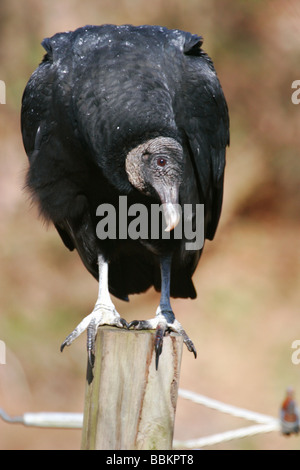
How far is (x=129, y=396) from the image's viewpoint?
2418 mm

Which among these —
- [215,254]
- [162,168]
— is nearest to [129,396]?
[162,168]

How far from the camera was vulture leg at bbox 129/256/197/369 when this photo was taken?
2656 mm

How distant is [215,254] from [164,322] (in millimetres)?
4954

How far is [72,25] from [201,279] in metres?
3.20

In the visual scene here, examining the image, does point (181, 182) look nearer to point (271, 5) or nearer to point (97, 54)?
point (97, 54)

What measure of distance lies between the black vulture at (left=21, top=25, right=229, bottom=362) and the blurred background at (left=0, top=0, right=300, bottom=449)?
3823 millimetres

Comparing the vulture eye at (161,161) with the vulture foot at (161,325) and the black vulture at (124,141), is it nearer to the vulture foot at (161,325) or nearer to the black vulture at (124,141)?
the black vulture at (124,141)

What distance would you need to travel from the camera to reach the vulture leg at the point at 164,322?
266cm

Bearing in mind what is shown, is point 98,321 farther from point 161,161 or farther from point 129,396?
point 129,396

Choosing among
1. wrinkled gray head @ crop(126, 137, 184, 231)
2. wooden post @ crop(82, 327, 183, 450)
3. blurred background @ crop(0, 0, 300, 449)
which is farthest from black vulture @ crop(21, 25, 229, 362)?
blurred background @ crop(0, 0, 300, 449)

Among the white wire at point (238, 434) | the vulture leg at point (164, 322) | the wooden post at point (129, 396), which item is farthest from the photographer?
the white wire at point (238, 434)

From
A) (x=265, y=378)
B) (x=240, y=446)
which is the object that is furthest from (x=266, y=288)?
(x=240, y=446)

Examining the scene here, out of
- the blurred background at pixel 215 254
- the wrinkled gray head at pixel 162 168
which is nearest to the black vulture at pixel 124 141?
the wrinkled gray head at pixel 162 168

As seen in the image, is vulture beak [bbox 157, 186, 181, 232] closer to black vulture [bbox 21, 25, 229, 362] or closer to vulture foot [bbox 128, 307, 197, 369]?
black vulture [bbox 21, 25, 229, 362]
